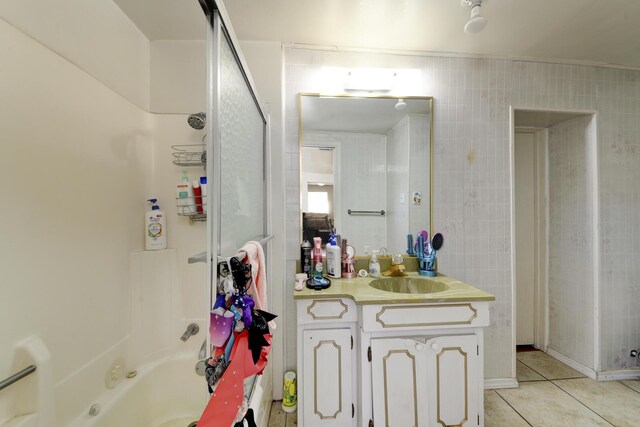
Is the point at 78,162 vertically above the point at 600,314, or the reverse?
the point at 78,162

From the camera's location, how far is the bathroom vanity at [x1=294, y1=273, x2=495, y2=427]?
118 cm

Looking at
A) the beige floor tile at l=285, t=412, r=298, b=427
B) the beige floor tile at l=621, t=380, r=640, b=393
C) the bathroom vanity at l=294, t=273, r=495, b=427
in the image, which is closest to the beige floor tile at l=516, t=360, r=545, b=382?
the beige floor tile at l=621, t=380, r=640, b=393

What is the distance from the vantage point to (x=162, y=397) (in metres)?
Answer: 1.36

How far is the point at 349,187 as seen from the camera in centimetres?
163

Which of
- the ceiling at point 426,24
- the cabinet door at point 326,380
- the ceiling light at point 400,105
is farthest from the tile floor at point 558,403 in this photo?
the ceiling at point 426,24

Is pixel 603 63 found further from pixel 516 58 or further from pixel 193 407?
pixel 193 407

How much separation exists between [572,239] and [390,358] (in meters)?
1.81

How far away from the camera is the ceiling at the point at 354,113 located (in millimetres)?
1594

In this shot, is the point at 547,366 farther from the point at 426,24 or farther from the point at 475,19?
the point at 426,24

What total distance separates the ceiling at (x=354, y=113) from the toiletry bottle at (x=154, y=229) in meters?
1.05

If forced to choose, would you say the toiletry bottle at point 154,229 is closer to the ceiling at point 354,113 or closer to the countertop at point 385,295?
the countertop at point 385,295

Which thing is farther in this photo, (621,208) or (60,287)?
(621,208)

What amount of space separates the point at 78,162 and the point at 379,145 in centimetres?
159

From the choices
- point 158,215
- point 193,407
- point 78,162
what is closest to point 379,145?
point 158,215
